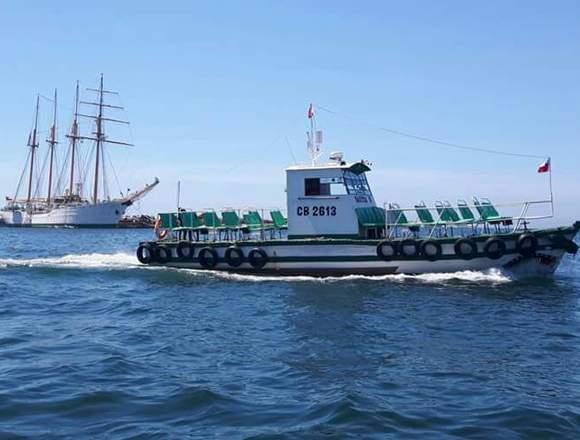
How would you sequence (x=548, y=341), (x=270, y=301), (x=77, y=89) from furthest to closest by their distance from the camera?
(x=77, y=89) < (x=270, y=301) < (x=548, y=341)

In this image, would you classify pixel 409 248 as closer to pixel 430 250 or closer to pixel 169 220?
pixel 430 250

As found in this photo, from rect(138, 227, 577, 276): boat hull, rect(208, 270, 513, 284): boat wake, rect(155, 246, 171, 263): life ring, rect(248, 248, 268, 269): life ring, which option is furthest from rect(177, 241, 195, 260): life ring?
rect(208, 270, 513, 284): boat wake

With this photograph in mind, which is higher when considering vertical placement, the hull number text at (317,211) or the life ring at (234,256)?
the hull number text at (317,211)

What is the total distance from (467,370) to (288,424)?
396cm

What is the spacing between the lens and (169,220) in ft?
90.6

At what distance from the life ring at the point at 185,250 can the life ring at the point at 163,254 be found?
52 cm

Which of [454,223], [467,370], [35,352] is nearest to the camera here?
[467,370]

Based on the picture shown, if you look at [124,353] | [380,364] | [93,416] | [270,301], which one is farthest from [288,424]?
[270,301]

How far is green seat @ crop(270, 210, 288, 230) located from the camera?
25938 millimetres

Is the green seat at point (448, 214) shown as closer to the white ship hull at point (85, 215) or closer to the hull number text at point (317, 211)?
the hull number text at point (317, 211)

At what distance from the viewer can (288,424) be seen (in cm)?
811

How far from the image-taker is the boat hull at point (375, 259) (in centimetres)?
2223

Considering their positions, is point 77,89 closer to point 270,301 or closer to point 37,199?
point 37,199

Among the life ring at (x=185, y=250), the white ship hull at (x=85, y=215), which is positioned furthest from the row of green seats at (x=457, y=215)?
the white ship hull at (x=85, y=215)
